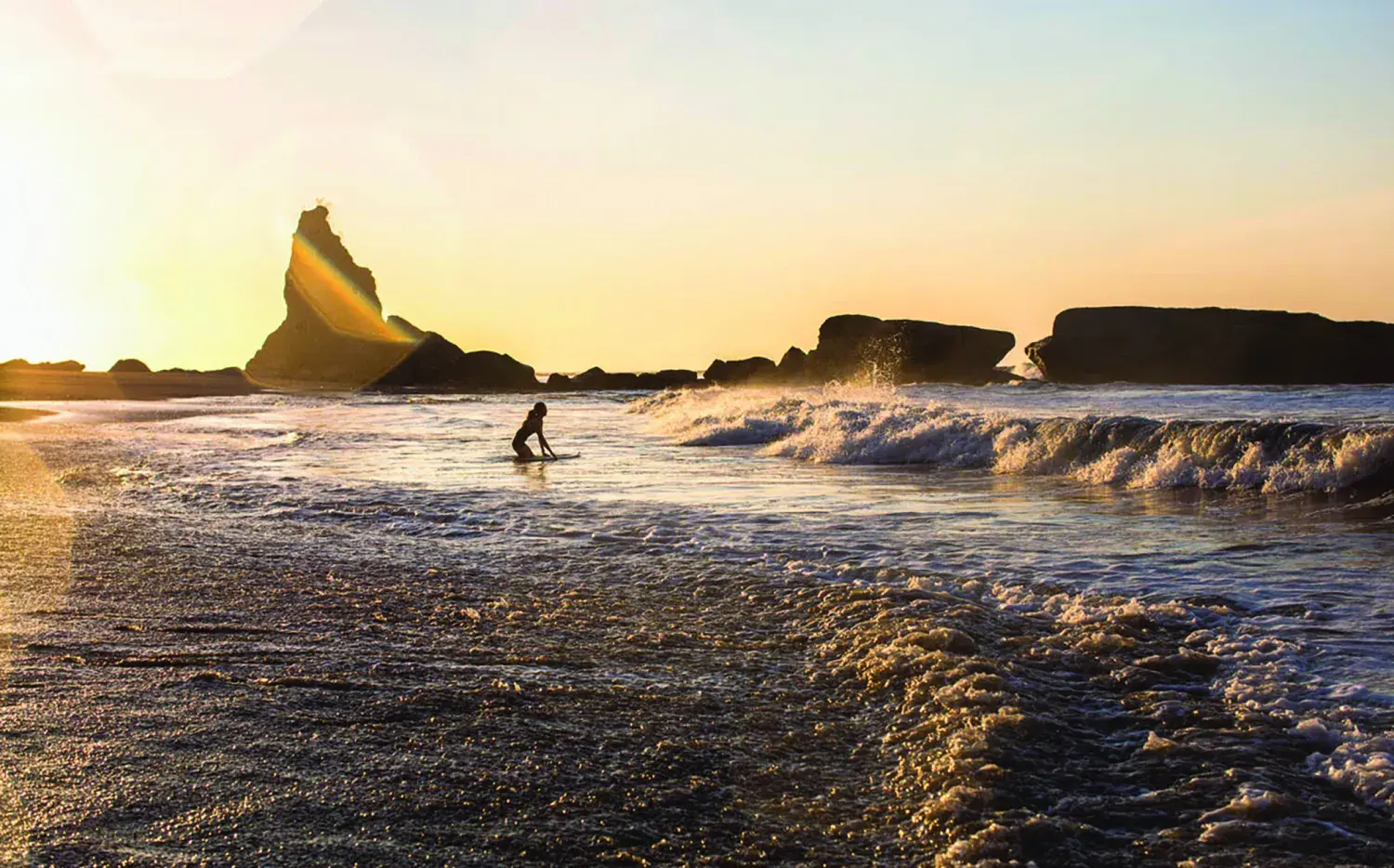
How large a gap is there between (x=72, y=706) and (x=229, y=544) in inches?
188

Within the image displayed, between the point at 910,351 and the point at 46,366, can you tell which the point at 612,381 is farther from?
the point at 46,366

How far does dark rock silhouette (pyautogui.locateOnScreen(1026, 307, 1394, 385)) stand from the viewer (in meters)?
58.6

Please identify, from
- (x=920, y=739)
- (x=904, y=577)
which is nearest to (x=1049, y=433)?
(x=904, y=577)

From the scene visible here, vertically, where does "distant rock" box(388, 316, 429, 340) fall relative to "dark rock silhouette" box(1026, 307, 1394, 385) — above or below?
above

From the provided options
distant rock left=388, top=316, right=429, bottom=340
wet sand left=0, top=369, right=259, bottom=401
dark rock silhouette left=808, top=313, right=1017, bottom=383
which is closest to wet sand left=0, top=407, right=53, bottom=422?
wet sand left=0, top=369, right=259, bottom=401

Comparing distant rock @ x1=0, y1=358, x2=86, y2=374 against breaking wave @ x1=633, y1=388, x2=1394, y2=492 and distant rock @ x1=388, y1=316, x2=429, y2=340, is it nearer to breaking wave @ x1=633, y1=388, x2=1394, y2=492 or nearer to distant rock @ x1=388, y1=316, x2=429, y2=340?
distant rock @ x1=388, y1=316, x2=429, y2=340

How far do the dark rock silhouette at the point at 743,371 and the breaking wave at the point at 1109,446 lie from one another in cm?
6424

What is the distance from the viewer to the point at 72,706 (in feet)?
13.2

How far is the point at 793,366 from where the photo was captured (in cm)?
8769

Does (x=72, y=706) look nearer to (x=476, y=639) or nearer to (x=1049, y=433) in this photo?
(x=476, y=639)

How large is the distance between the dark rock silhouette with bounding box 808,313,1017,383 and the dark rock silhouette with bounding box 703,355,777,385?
17.9ft

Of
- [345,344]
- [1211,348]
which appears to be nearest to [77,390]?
[345,344]

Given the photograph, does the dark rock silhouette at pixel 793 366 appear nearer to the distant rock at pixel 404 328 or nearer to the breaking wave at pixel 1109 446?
the distant rock at pixel 404 328

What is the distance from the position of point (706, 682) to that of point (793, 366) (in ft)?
275
